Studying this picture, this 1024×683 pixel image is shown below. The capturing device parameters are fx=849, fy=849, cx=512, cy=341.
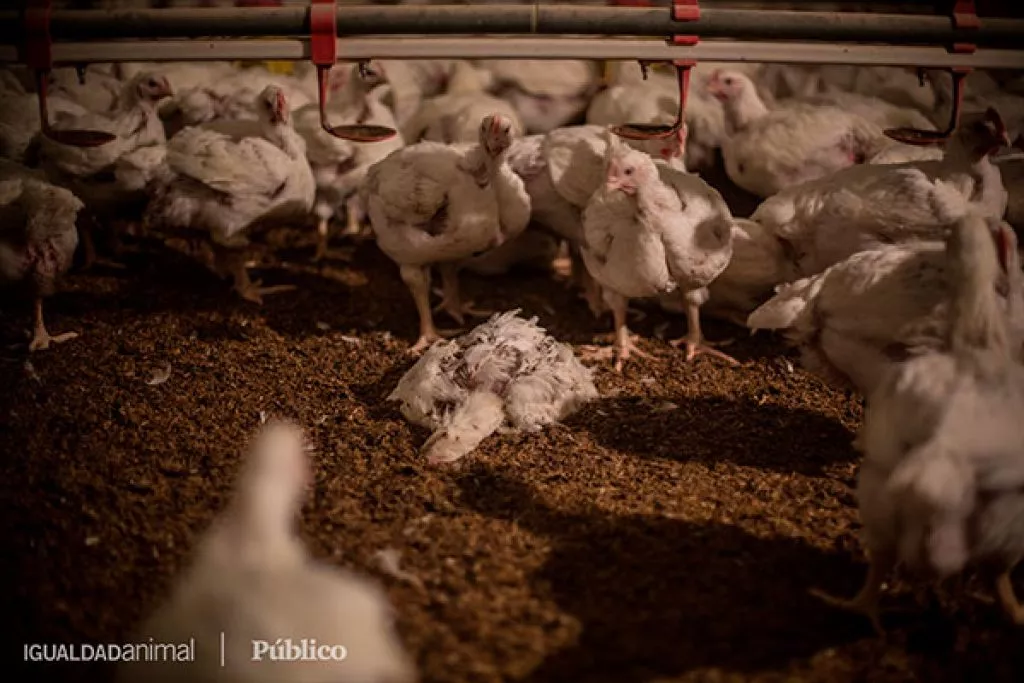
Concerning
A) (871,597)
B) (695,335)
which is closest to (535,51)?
(695,335)

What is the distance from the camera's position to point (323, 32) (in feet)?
10.9

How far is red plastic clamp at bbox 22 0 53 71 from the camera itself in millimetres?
3248

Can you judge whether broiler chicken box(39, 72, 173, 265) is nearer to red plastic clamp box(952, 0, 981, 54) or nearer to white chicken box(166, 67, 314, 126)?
white chicken box(166, 67, 314, 126)

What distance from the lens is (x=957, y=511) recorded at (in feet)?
6.33

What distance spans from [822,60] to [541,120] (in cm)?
241

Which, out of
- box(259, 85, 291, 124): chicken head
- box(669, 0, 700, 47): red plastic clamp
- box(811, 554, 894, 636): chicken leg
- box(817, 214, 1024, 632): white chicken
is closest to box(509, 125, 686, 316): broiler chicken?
box(669, 0, 700, 47): red plastic clamp

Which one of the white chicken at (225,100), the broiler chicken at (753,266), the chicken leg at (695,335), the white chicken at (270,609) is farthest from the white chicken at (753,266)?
the white chicken at (270,609)

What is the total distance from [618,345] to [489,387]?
3.15 feet

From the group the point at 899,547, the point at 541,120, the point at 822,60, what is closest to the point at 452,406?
the point at 899,547

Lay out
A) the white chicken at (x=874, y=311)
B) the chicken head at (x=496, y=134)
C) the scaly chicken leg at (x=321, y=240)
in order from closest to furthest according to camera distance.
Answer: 1. the white chicken at (x=874, y=311)
2. the chicken head at (x=496, y=134)
3. the scaly chicken leg at (x=321, y=240)

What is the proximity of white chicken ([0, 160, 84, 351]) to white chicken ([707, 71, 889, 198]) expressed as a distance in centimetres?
337

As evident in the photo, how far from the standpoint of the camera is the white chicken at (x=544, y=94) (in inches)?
218

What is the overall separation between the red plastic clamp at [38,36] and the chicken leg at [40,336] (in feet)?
3.65

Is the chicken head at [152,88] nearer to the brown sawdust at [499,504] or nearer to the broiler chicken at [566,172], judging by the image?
the brown sawdust at [499,504]
